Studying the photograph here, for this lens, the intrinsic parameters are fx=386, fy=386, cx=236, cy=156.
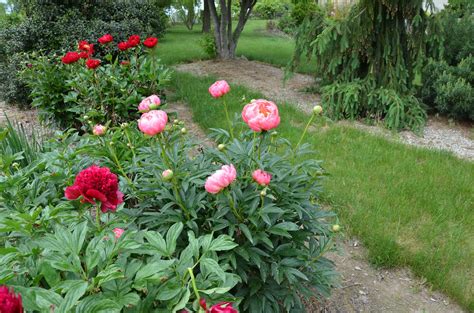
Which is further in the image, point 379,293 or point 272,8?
point 272,8

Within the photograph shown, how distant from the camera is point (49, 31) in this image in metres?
6.02

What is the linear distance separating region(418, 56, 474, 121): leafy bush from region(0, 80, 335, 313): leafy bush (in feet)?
14.0

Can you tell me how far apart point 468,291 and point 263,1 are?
2378 centimetres

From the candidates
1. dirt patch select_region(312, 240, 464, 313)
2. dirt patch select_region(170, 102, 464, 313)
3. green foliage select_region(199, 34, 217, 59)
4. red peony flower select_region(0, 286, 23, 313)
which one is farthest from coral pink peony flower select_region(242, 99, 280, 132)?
green foliage select_region(199, 34, 217, 59)

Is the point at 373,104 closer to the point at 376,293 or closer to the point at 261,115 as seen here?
the point at 376,293

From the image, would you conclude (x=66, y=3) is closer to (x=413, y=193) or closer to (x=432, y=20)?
(x=432, y=20)

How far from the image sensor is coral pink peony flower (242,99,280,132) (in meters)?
1.47

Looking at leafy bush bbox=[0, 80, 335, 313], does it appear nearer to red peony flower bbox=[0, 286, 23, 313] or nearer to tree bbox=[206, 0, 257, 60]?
red peony flower bbox=[0, 286, 23, 313]

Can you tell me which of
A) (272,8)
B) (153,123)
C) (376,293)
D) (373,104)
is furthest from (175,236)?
(272,8)

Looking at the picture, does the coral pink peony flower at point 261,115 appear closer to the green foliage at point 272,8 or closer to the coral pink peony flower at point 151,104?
the coral pink peony flower at point 151,104

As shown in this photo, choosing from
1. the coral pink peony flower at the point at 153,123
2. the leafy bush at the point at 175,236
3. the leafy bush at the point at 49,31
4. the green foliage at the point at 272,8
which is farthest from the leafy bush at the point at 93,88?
the green foliage at the point at 272,8

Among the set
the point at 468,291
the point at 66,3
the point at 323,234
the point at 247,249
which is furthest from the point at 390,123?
the point at 66,3

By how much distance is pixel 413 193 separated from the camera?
11.0ft

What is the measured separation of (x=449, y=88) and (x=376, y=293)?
12.8 feet
